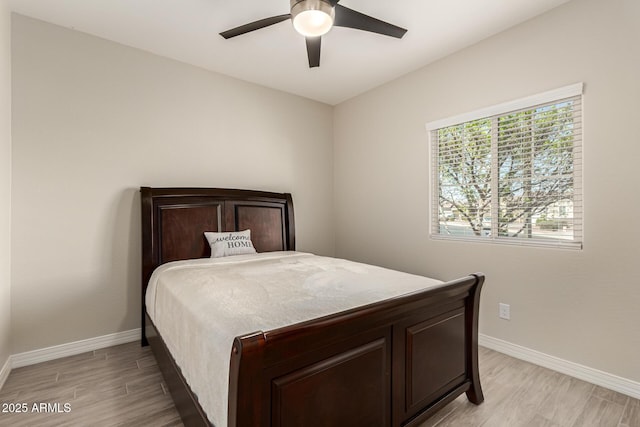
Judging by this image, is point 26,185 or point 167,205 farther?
point 167,205

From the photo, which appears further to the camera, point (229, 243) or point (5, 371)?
point (229, 243)

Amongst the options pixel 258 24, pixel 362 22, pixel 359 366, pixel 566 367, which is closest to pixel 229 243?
pixel 258 24

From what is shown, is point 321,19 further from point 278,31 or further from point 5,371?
point 5,371

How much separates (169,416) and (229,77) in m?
3.21

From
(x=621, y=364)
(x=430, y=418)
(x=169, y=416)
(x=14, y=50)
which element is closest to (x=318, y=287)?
(x=430, y=418)

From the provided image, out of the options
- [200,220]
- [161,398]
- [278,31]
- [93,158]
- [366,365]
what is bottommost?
[161,398]

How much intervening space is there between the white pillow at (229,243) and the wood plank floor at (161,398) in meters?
1.05

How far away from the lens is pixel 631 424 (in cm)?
173

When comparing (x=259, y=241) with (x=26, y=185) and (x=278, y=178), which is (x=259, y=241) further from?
(x=26, y=185)

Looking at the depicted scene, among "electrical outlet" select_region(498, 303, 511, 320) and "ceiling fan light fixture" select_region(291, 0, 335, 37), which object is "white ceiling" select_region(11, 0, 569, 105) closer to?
"ceiling fan light fixture" select_region(291, 0, 335, 37)

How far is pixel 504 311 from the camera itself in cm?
264

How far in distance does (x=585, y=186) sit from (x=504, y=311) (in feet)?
3.83

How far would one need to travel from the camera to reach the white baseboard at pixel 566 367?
6.62 ft

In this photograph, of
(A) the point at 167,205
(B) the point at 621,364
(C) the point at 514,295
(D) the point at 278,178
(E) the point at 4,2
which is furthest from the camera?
(D) the point at 278,178
